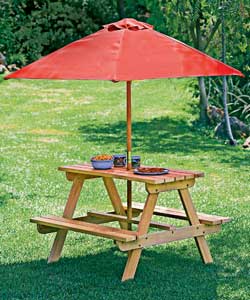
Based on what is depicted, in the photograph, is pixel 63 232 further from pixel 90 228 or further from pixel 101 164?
pixel 101 164

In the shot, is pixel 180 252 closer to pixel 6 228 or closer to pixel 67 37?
pixel 6 228

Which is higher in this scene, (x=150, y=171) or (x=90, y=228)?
(x=150, y=171)

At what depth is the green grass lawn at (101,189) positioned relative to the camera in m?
6.07

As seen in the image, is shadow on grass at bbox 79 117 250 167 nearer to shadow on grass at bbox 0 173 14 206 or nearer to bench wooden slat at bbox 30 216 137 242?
shadow on grass at bbox 0 173 14 206

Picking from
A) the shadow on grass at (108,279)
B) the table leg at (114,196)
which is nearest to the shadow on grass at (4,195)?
the table leg at (114,196)

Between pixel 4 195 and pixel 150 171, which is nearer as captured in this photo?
pixel 150 171

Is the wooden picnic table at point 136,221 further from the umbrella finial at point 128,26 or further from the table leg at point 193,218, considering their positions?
the umbrella finial at point 128,26

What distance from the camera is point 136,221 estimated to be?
6.79 metres

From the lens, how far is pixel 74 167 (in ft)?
21.9

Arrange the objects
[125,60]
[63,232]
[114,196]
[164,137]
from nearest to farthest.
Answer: [125,60], [63,232], [114,196], [164,137]

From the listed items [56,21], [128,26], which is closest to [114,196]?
[128,26]

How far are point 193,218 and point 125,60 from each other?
1.34m

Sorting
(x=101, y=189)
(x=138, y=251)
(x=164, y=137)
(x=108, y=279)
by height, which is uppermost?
(x=138, y=251)

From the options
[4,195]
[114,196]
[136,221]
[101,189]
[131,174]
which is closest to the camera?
[131,174]
